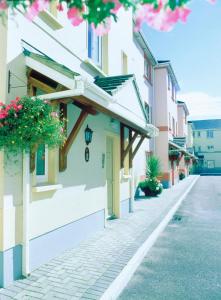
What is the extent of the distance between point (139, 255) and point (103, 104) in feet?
10.3

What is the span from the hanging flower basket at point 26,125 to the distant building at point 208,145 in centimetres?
5843

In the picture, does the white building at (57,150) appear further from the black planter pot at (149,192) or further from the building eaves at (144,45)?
the building eaves at (144,45)

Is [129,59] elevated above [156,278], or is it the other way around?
[129,59]

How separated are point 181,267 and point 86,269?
5.93ft

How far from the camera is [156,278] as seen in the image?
188 inches

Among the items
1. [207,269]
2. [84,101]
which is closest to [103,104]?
[84,101]

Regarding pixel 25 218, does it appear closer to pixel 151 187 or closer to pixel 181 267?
pixel 181 267

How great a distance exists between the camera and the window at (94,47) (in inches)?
317

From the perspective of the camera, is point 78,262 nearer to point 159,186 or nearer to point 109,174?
point 109,174

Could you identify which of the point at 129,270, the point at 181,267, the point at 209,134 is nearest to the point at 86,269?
the point at 129,270

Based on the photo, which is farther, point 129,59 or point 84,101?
point 129,59

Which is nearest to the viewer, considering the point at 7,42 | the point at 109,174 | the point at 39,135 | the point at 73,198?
the point at 39,135

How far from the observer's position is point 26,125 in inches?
156

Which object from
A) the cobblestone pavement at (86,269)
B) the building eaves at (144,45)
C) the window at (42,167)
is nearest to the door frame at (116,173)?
the cobblestone pavement at (86,269)
